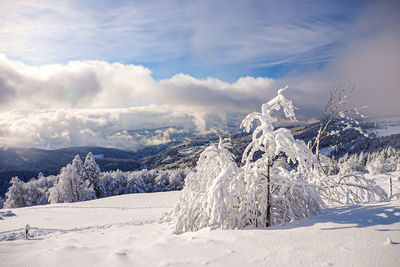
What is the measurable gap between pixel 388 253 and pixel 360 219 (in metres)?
1.45

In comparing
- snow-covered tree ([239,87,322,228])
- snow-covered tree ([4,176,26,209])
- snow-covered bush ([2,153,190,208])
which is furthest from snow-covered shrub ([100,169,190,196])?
snow-covered tree ([239,87,322,228])

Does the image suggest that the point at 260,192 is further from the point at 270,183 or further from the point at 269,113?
the point at 269,113

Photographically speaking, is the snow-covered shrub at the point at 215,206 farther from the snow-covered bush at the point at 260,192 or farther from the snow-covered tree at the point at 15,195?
→ the snow-covered tree at the point at 15,195

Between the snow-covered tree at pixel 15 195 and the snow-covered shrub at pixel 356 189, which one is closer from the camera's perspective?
the snow-covered shrub at pixel 356 189

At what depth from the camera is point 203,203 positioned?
545cm

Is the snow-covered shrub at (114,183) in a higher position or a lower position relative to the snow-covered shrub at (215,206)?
lower

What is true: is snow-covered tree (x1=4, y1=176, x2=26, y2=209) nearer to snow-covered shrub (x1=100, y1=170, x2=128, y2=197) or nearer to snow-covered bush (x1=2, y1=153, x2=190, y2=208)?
snow-covered bush (x1=2, y1=153, x2=190, y2=208)

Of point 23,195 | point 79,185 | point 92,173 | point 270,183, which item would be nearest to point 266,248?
point 270,183

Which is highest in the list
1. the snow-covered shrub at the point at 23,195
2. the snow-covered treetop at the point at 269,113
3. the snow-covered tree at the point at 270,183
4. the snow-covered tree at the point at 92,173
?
the snow-covered treetop at the point at 269,113

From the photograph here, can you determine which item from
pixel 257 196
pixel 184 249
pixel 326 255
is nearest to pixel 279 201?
pixel 257 196

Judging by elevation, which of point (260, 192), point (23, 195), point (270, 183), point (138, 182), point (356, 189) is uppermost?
point (270, 183)

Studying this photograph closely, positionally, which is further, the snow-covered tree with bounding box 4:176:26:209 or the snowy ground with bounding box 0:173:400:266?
the snow-covered tree with bounding box 4:176:26:209

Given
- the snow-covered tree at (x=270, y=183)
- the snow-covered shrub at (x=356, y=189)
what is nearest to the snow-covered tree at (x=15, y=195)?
the snow-covered tree at (x=270, y=183)

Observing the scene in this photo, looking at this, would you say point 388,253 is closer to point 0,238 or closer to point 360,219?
point 360,219
